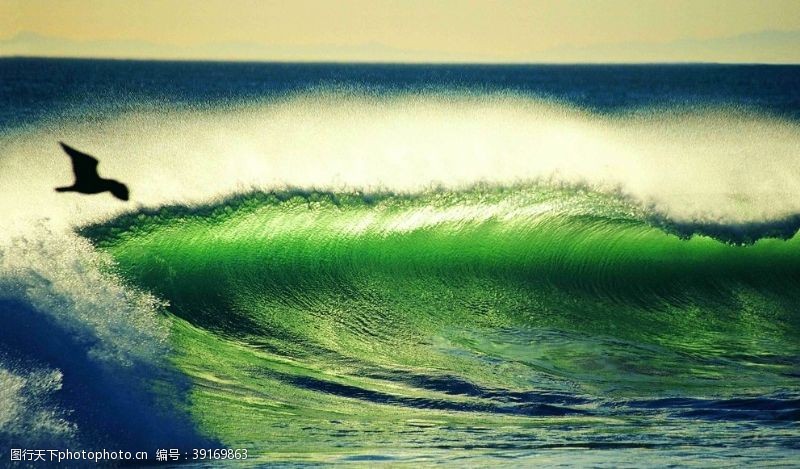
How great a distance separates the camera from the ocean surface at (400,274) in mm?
3496

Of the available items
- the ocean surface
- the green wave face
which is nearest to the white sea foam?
the ocean surface

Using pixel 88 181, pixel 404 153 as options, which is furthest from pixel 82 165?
pixel 404 153

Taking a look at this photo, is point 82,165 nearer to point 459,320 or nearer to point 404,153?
point 404,153

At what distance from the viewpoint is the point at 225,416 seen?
143 inches

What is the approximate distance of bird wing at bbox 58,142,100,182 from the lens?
4.75 meters

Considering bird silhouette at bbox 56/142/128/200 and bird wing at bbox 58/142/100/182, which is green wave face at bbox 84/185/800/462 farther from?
bird wing at bbox 58/142/100/182

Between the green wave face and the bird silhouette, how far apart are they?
20 cm

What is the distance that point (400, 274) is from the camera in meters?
4.82

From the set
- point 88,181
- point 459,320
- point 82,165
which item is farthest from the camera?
point 82,165

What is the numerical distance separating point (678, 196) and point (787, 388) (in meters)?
1.68

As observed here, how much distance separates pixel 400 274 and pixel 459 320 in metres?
0.52

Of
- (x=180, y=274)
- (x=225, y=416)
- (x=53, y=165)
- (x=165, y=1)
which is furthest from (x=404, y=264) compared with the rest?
(x=165, y=1)

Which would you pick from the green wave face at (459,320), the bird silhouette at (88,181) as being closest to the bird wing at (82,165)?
the bird silhouette at (88,181)

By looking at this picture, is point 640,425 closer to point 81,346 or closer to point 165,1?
point 81,346
